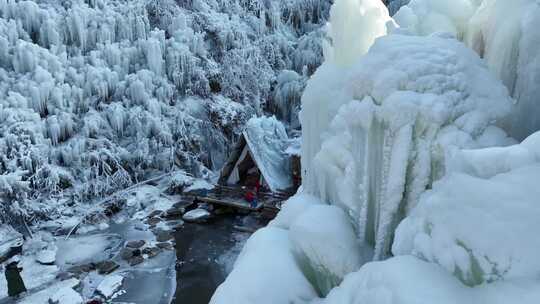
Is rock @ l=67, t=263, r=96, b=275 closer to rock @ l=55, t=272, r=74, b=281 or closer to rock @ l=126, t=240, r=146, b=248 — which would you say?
rock @ l=55, t=272, r=74, b=281

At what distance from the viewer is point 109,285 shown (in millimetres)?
9516

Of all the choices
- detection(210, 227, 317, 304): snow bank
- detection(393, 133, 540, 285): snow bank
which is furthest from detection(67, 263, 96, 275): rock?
detection(393, 133, 540, 285): snow bank

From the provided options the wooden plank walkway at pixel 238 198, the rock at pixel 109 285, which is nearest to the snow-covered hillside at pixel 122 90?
the wooden plank walkway at pixel 238 198

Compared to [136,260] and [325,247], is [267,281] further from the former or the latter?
[136,260]

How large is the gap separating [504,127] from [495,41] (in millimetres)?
880

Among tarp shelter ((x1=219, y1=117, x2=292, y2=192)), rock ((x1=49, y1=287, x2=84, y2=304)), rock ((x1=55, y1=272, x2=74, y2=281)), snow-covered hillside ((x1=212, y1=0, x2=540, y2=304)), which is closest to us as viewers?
snow-covered hillside ((x1=212, y1=0, x2=540, y2=304))

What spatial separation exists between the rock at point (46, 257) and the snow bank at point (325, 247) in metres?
9.46

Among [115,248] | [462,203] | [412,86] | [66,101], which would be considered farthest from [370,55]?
[66,101]

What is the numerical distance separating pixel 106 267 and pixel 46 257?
204 centimetres

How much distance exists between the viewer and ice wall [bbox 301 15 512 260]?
129 inches

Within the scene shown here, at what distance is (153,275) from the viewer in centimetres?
1016

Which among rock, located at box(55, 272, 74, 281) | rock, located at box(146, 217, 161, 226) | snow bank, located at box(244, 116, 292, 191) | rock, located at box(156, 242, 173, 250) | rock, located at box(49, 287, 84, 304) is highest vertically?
snow bank, located at box(244, 116, 292, 191)

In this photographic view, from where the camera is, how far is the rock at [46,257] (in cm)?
1083

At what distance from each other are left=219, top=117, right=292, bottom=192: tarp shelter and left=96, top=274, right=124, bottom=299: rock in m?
6.03
